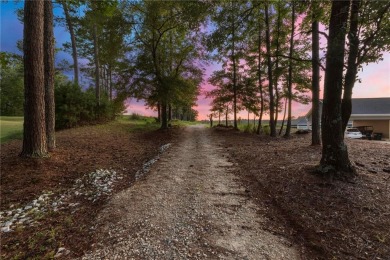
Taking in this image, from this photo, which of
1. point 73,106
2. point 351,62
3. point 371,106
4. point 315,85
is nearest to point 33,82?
point 351,62

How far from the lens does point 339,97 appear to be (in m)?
4.55

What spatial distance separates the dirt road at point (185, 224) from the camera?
2.57m

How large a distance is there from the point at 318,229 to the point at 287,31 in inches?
486

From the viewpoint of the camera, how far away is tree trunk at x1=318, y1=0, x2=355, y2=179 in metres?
4.39

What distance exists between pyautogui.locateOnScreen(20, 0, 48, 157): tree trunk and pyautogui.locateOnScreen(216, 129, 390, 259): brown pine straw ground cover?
17.6ft

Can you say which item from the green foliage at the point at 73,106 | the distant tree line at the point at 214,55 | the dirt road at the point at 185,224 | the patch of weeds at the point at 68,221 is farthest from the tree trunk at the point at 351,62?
the green foliage at the point at 73,106

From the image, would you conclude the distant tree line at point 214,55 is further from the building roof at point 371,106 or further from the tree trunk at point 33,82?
the building roof at point 371,106

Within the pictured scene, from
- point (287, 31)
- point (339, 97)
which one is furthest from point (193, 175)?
point (287, 31)

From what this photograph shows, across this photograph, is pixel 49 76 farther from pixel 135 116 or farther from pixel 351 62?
pixel 135 116

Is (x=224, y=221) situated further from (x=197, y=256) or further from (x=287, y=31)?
(x=287, y=31)

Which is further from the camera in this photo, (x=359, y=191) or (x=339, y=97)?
(x=339, y=97)

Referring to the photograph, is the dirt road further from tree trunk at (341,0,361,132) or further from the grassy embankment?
the grassy embankment

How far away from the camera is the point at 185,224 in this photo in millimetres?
3178

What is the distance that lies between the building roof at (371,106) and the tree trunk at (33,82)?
2675 cm
